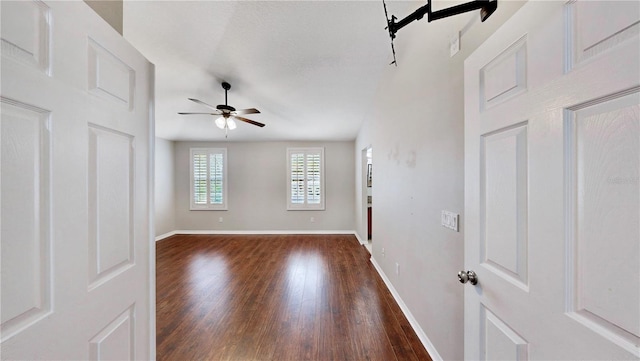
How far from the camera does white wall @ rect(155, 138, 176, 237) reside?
5488mm

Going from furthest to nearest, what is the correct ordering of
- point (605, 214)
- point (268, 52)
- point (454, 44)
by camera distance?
point (268, 52)
point (454, 44)
point (605, 214)

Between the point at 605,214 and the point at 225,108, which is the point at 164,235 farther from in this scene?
the point at 605,214

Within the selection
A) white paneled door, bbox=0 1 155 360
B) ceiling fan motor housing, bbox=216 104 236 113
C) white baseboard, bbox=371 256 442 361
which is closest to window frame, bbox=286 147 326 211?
ceiling fan motor housing, bbox=216 104 236 113

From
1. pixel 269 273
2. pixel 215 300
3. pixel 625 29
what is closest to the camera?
pixel 625 29

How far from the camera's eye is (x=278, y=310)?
243cm

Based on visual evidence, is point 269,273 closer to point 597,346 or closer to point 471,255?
point 471,255

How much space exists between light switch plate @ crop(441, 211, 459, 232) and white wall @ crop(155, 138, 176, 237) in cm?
603

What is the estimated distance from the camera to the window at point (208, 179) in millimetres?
6152

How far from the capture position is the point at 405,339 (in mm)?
1958

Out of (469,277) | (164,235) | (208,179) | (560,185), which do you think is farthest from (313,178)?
(560,185)

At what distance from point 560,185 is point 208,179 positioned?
664 centimetres

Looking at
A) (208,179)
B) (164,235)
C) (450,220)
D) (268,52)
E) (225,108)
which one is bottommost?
(164,235)

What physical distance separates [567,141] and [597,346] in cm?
49

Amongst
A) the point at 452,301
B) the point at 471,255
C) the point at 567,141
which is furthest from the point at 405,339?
the point at 567,141
